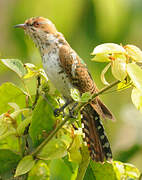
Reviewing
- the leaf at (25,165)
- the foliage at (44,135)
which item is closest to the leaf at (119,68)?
the foliage at (44,135)

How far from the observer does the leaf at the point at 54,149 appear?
1.54 meters

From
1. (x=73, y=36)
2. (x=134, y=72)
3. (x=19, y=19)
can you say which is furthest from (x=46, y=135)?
(x=73, y=36)

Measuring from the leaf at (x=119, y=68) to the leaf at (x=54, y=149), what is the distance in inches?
A: 13.9

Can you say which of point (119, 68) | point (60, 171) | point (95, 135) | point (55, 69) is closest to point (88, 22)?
point (55, 69)

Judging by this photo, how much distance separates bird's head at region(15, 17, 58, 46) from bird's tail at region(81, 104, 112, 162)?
75 cm

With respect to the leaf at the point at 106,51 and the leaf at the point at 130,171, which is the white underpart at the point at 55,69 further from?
the leaf at the point at 106,51

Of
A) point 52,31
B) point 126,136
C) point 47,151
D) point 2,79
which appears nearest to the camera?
point 47,151

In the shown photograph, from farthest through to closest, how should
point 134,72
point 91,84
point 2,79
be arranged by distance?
point 2,79
point 91,84
point 134,72

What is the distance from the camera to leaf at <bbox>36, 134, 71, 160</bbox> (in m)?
1.54

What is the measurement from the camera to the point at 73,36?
116 inches

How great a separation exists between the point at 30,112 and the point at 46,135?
0.11 m

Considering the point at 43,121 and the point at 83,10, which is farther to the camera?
the point at 83,10

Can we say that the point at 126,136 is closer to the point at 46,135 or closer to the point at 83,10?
the point at 83,10

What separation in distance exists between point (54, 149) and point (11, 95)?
339mm
